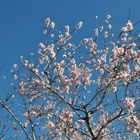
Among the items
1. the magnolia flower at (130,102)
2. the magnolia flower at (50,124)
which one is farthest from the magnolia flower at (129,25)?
the magnolia flower at (50,124)

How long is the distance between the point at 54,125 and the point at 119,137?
331cm

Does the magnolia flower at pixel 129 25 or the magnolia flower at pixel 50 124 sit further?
the magnolia flower at pixel 50 124

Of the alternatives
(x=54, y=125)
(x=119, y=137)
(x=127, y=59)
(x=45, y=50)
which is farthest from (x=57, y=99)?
(x=119, y=137)

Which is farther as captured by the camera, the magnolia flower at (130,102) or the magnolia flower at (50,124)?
the magnolia flower at (50,124)

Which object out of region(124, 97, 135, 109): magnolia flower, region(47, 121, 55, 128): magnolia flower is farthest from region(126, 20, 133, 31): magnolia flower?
region(47, 121, 55, 128): magnolia flower

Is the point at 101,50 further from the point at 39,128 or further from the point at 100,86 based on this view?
the point at 39,128

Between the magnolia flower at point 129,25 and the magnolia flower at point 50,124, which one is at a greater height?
the magnolia flower at point 129,25

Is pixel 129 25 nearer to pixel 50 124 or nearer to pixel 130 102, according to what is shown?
pixel 130 102

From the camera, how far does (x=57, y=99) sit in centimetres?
A: 1233

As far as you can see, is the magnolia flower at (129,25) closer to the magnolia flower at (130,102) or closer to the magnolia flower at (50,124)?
the magnolia flower at (130,102)

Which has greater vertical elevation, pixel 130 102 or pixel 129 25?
pixel 129 25

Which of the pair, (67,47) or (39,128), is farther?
(39,128)

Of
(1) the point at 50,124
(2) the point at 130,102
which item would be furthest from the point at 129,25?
(1) the point at 50,124

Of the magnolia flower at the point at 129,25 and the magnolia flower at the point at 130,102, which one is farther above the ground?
the magnolia flower at the point at 129,25
